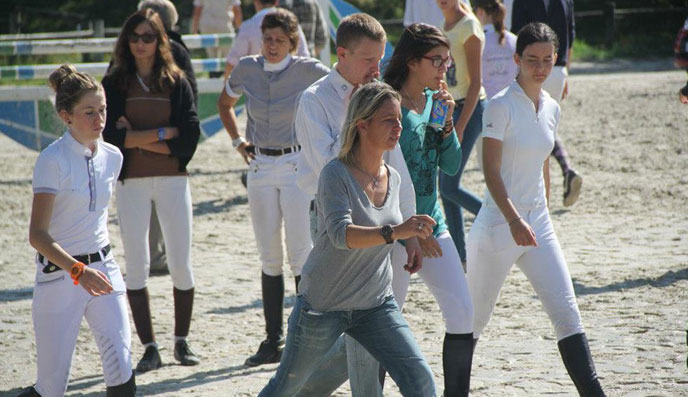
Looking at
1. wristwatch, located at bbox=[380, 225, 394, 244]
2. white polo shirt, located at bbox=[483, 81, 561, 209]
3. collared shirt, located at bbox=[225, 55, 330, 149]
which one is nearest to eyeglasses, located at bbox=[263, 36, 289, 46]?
collared shirt, located at bbox=[225, 55, 330, 149]

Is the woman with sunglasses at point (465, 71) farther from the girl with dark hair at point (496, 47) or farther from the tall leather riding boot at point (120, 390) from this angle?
the tall leather riding boot at point (120, 390)

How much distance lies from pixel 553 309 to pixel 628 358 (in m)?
1.14

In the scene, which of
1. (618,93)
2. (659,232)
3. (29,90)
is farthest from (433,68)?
(618,93)

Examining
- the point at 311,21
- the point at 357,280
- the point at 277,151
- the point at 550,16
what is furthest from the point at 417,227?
the point at 311,21

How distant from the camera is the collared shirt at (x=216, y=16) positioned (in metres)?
16.1

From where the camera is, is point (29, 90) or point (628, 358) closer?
point (628, 358)

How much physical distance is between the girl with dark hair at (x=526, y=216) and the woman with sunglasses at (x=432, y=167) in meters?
0.21

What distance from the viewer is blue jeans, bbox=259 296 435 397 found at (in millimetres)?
4125

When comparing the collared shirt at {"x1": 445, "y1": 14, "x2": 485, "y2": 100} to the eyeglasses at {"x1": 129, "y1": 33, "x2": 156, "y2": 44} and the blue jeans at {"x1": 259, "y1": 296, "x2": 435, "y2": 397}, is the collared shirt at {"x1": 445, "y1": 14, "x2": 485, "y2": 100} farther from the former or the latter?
the blue jeans at {"x1": 259, "y1": 296, "x2": 435, "y2": 397}

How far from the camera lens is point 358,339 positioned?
421cm

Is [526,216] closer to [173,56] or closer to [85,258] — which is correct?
[85,258]

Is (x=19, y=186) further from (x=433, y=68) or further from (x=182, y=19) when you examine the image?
(x=182, y=19)

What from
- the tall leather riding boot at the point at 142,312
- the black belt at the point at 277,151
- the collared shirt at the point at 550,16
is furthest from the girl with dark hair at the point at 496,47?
the tall leather riding boot at the point at 142,312

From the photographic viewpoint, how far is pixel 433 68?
4.83 m
